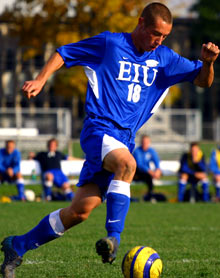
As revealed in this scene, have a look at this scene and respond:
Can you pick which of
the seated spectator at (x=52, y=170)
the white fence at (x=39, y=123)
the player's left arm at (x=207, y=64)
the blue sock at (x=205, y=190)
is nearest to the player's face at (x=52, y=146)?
the seated spectator at (x=52, y=170)

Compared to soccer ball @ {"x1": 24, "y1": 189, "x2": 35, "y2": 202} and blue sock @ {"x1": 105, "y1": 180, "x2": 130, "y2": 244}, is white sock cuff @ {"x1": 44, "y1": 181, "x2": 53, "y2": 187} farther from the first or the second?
blue sock @ {"x1": 105, "y1": 180, "x2": 130, "y2": 244}

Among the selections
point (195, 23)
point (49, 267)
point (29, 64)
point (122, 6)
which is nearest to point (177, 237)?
point (49, 267)

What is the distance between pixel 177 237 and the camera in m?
8.91

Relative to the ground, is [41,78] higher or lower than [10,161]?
higher

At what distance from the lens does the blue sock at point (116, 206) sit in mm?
4980

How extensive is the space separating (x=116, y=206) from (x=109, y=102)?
3.03ft

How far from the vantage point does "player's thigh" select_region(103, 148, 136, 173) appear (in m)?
5.05

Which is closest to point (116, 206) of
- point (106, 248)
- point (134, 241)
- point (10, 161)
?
point (106, 248)

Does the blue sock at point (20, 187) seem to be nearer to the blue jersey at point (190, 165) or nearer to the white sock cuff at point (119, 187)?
the blue jersey at point (190, 165)

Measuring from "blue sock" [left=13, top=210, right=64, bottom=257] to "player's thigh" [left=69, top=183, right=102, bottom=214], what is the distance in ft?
0.56

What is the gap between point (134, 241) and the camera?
8320 millimetres

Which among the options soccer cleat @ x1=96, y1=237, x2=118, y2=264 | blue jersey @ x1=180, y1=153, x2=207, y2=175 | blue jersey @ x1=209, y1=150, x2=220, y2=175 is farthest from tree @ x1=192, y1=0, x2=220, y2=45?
soccer cleat @ x1=96, y1=237, x2=118, y2=264

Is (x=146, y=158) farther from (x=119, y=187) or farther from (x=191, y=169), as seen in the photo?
(x=119, y=187)

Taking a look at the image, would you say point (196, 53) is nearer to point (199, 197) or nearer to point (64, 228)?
point (199, 197)
